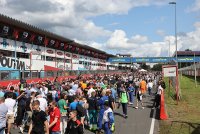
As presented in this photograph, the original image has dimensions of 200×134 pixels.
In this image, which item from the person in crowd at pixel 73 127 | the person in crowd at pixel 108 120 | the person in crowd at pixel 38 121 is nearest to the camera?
the person in crowd at pixel 73 127

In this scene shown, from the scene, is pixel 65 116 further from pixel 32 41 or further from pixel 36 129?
pixel 32 41

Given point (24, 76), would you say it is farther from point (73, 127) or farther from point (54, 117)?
point (73, 127)

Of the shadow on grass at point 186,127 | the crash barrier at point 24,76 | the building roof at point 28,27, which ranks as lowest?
the shadow on grass at point 186,127

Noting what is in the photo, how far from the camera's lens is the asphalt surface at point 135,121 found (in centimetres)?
1491

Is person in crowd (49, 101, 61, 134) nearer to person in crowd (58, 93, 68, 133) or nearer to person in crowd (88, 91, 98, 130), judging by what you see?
person in crowd (58, 93, 68, 133)

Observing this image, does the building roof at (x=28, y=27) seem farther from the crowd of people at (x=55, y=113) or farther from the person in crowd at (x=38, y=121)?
the person in crowd at (x=38, y=121)

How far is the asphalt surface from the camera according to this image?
48.9ft

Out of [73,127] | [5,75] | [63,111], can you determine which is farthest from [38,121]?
[5,75]

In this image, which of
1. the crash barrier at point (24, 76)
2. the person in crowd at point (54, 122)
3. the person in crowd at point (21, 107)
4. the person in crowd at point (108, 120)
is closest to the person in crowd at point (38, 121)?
the person in crowd at point (54, 122)

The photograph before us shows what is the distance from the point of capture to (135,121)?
699 inches

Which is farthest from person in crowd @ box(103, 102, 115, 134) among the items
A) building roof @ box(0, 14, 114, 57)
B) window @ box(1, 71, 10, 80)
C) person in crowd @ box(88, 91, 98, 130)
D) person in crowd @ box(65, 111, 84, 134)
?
building roof @ box(0, 14, 114, 57)

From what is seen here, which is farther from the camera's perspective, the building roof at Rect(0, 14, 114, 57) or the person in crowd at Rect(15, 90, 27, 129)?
the building roof at Rect(0, 14, 114, 57)

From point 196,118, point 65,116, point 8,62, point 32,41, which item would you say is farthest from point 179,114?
point 32,41

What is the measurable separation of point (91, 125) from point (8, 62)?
83.7 feet
